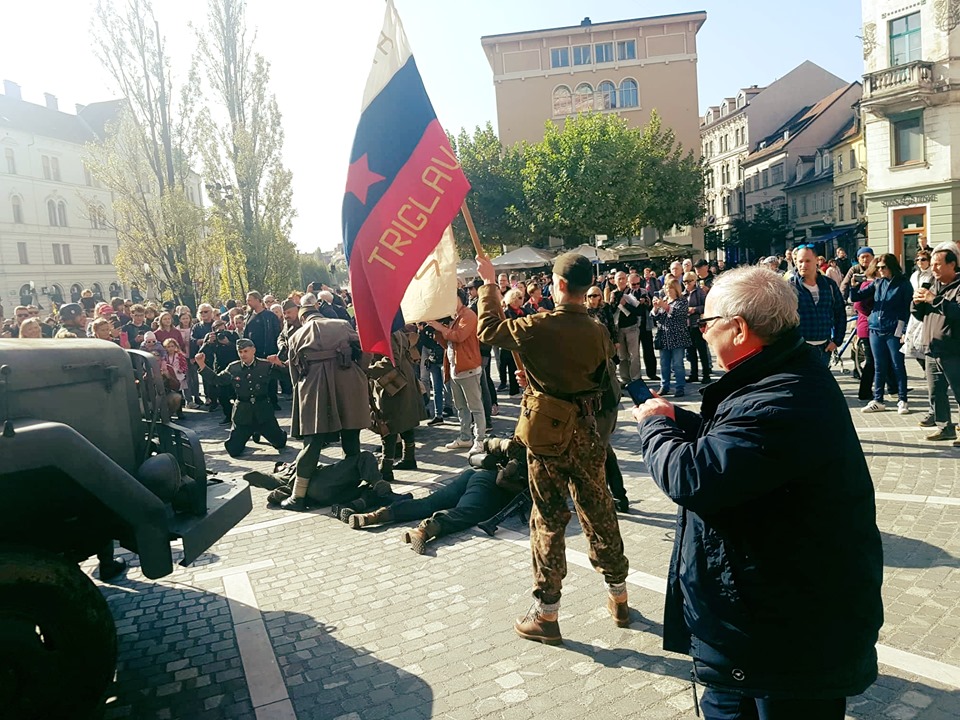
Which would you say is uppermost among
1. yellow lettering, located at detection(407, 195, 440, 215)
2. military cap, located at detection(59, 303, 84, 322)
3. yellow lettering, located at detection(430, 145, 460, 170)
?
yellow lettering, located at detection(430, 145, 460, 170)

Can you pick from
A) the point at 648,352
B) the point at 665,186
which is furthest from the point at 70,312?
the point at 665,186

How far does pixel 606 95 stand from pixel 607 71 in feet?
5.22

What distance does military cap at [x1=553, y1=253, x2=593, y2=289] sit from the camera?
4.29 meters

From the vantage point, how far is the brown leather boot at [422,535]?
19.4 feet

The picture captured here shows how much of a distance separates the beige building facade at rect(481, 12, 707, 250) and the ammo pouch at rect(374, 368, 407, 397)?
4522 cm

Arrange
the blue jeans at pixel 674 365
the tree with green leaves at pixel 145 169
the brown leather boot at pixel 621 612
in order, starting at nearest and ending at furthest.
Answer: the brown leather boot at pixel 621 612 < the blue jeans at pixel 674 365 < the tree with green leaves at pixel 145 169

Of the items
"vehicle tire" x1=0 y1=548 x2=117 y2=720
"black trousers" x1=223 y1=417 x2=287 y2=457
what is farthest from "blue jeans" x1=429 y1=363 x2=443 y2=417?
"vehicle tire" x1=0 y1=548 x2=117 y2=720

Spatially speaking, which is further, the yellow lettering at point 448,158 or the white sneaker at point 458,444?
the white sneaker at point 458,444

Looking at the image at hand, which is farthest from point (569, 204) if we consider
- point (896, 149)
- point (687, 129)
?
point (687, 129)

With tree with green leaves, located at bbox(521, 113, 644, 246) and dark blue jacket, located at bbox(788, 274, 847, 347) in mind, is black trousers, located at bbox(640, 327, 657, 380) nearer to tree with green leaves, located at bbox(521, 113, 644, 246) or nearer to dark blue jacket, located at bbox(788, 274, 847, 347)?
dark blue jacket, located at bbox(788, 274, 847, 347)

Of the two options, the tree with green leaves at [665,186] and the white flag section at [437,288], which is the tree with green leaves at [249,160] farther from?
the white flag section at [437,288]

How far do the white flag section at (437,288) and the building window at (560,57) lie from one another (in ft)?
163

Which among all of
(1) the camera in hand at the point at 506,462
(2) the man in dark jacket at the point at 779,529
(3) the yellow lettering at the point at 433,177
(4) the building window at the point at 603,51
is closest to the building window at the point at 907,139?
(4) the building window at the point at 603,51

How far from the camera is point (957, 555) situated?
508 centimetres
